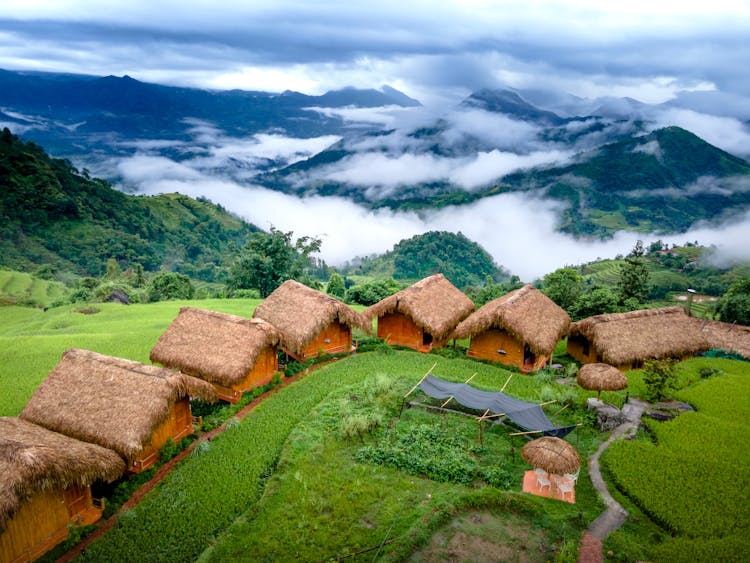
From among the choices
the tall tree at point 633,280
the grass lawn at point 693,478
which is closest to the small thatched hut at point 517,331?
the grass lawn at point 693,478

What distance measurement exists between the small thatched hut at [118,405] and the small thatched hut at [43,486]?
841 mm

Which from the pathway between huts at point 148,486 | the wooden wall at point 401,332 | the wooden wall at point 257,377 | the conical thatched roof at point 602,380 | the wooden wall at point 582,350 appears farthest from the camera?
the wooden wall at point 401,332

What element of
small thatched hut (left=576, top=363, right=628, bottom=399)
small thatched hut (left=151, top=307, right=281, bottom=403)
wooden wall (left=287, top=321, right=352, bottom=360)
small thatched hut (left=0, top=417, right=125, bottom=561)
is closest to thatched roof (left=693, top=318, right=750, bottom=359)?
small thatched hut (left=576, top=363, right=628, bottom=399)

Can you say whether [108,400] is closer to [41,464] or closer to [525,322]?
[41,464]

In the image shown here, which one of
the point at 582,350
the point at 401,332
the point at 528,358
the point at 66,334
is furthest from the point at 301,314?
the point at 66,334

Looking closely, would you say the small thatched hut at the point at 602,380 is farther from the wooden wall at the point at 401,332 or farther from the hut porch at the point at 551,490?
the wooden wall at the point at 401,332

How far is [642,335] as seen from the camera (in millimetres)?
22062

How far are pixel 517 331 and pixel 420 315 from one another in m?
4.34

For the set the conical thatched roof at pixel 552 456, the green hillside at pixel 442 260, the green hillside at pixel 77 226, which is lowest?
the green hillside at pixel 442 260

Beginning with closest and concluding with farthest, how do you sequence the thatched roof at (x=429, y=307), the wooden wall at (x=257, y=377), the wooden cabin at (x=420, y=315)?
the wooden wall at (x=257, y=377)
the thatched roof at (x=429, y=307)
the wooden cabin at (x=420, y=315)

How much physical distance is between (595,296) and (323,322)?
620 inches

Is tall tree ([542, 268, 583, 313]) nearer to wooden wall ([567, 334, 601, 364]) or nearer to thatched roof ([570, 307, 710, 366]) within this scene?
wooden wall ([567, 334, 601, 364])

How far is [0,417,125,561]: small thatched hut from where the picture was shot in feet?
34.5

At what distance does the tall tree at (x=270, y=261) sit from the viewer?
39312 mm
